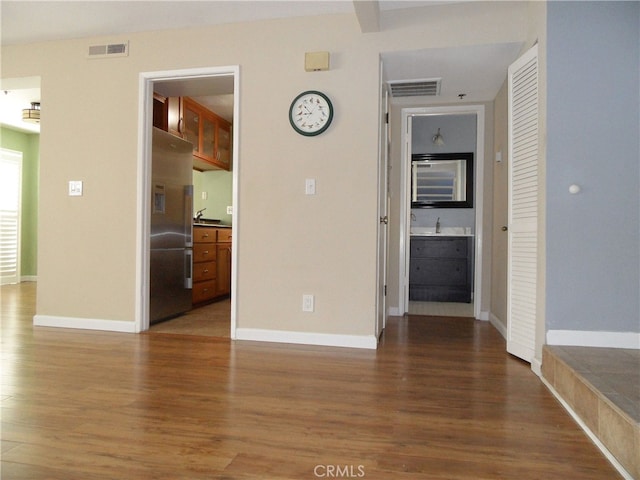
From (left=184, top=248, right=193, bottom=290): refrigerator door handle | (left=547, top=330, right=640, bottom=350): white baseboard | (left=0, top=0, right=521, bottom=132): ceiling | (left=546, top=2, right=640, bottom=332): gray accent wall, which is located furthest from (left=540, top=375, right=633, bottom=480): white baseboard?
(left=184, top=248, right=193, bottom=290): refrigerator door handle

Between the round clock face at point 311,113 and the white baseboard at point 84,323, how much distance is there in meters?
2.06

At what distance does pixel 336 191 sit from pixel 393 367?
1266 mm

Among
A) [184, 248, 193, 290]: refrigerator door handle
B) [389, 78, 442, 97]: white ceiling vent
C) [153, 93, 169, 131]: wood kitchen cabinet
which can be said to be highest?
[389, 78, 442, 97]: white ceiling vent

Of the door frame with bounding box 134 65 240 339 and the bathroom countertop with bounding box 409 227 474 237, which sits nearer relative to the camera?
the door frame with bounding box 134 65 240 339

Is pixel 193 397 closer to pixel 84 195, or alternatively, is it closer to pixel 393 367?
pixel 393 367

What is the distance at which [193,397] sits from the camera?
194cm

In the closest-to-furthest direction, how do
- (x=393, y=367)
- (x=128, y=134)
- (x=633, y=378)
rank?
(x=633, y=378)
(x=393, y=367)
(x=128, y=134)

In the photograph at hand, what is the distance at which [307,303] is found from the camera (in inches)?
119

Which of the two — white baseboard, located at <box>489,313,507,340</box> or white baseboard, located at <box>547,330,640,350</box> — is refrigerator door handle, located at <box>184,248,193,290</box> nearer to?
white baseboard, located at <box>489,313,507,340</box>

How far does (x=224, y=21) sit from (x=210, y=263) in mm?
2605

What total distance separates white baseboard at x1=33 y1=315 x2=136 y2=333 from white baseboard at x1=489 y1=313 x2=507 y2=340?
297 cm

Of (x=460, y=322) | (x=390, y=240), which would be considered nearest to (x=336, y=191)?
(x=390, y=240)

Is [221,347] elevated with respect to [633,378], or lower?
lower

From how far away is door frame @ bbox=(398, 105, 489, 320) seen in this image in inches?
163
